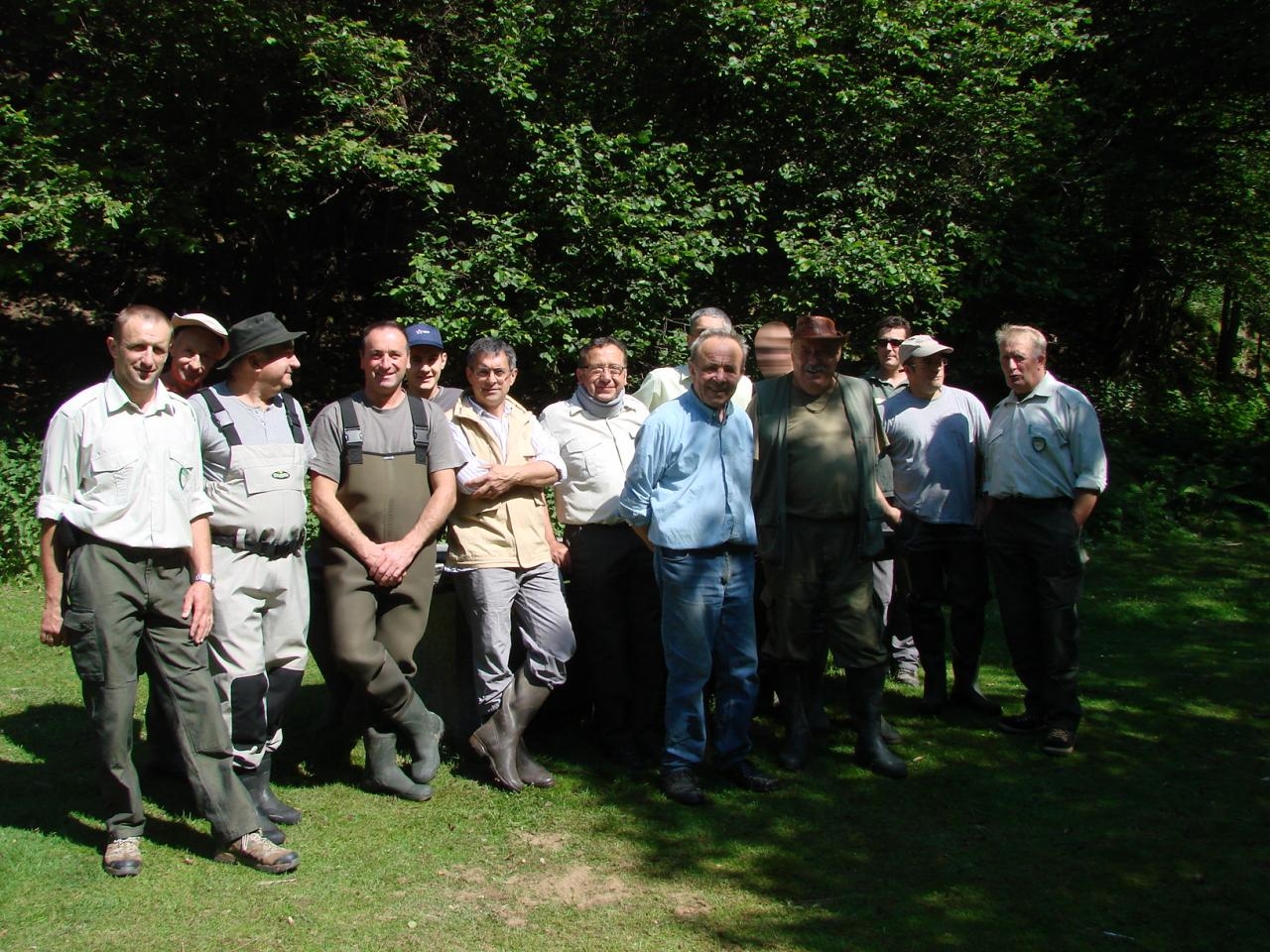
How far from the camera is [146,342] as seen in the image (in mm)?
4145

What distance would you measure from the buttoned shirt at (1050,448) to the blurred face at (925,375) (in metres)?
0.54

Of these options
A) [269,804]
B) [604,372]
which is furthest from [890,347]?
[269,804]

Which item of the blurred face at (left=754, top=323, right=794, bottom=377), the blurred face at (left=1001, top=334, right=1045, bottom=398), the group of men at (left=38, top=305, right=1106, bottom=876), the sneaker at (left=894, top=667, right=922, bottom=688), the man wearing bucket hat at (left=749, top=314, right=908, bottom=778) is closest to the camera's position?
the group of men at (left=38, top=305, right=1106, bottom=876)

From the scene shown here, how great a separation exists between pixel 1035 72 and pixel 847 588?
1287cm

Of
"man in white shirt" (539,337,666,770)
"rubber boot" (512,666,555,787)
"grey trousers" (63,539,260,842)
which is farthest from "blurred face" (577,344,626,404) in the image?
"grey trousers" (63,539,260,842)

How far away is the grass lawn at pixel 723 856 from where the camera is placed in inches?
150

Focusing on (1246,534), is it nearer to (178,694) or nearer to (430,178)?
(430,178)

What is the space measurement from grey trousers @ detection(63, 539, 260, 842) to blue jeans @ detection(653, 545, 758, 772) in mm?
1868

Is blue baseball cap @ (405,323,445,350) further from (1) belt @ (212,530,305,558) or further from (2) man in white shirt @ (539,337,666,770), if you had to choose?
(1) belt @ (212,530,305,558)

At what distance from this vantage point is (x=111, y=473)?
4113 mm

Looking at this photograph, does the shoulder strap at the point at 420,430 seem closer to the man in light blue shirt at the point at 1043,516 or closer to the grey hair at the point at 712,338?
the grey hair at the point at 712,338

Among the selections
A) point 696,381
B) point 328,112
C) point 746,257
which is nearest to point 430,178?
point 328,112

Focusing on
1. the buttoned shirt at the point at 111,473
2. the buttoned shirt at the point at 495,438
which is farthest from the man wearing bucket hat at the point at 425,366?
the buttoned shirt at the point at 111,473

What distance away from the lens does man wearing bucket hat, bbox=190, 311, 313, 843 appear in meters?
4.48
